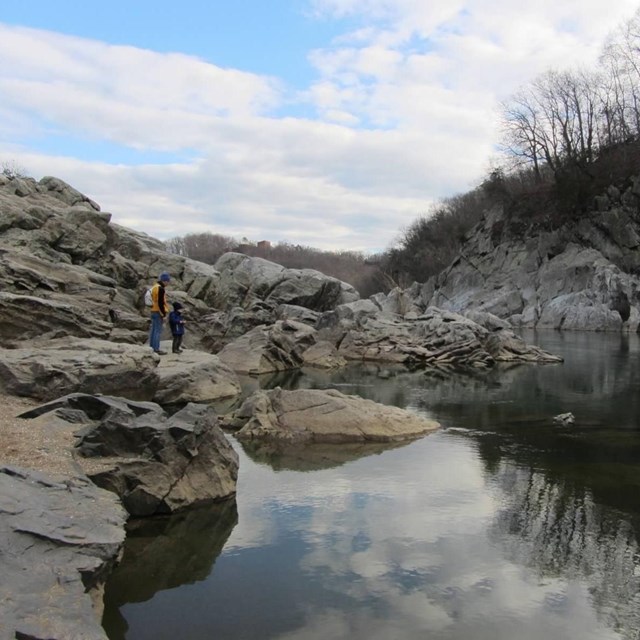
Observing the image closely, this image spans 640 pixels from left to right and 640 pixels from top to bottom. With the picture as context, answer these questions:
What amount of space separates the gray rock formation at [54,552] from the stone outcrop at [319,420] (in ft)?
16.4

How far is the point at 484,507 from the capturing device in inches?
309

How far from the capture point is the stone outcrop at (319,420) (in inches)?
440

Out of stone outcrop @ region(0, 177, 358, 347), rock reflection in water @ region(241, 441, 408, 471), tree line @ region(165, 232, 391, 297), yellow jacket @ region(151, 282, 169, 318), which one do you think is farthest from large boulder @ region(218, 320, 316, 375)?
tree line @ region(165, 232, 391, 297)

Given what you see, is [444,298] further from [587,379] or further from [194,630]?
[194,630]

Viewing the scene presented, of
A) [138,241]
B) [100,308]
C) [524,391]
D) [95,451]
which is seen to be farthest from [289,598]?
[138,241]

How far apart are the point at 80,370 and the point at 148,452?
14.4 feet

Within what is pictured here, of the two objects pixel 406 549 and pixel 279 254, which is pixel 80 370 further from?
pixel 279 254

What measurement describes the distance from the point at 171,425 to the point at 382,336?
64.6 feet

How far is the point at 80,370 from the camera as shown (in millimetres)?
11391

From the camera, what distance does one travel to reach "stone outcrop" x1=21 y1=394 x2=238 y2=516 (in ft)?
23.8

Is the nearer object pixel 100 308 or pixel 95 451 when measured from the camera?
pixel 95 451

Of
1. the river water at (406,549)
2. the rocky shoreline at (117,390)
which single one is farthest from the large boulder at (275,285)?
the river water at (406,549)

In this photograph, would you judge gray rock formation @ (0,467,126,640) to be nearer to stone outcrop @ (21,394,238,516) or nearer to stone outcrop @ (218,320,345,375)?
stone outcrop @ (21,394,238,516)

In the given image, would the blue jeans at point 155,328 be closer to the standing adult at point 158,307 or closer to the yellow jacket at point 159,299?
the standing adult at point 158,307
